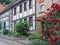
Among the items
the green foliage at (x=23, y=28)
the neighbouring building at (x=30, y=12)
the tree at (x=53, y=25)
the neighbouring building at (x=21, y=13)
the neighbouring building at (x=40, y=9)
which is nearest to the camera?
the tree at (x=53, y=25)

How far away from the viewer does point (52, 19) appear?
9805mm

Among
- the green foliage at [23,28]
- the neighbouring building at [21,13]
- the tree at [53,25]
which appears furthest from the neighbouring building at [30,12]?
the tree at [53,25]

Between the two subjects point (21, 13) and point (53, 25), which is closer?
point (53, 25)

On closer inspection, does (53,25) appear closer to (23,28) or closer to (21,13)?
(23,28)

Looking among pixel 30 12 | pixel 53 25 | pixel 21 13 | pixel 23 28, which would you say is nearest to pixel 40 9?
pixel 23 28

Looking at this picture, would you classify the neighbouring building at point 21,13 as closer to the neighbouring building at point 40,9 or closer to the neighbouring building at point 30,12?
the neighbouring building at point 30,12

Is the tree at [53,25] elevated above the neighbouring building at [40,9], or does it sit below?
below

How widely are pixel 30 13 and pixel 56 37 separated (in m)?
22.6

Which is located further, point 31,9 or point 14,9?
point 14,9

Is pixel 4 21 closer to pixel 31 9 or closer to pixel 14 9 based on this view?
pixel 14 9

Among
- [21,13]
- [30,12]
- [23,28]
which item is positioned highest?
[21,13]

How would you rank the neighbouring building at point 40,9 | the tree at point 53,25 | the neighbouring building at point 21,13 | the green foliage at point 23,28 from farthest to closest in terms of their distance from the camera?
the neighbouring building at point 21,13, the green foliage at point 23,28, the neighbouring building at point 40,9, the tree at point 53,25

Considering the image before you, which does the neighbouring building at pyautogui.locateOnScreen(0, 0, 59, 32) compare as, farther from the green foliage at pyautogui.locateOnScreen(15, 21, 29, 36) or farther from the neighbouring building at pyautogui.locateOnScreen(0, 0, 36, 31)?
the green foliage at pyautogui.locateOnScreen(15, 21, 29, 36)

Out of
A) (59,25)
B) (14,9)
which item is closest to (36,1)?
(14,9)
